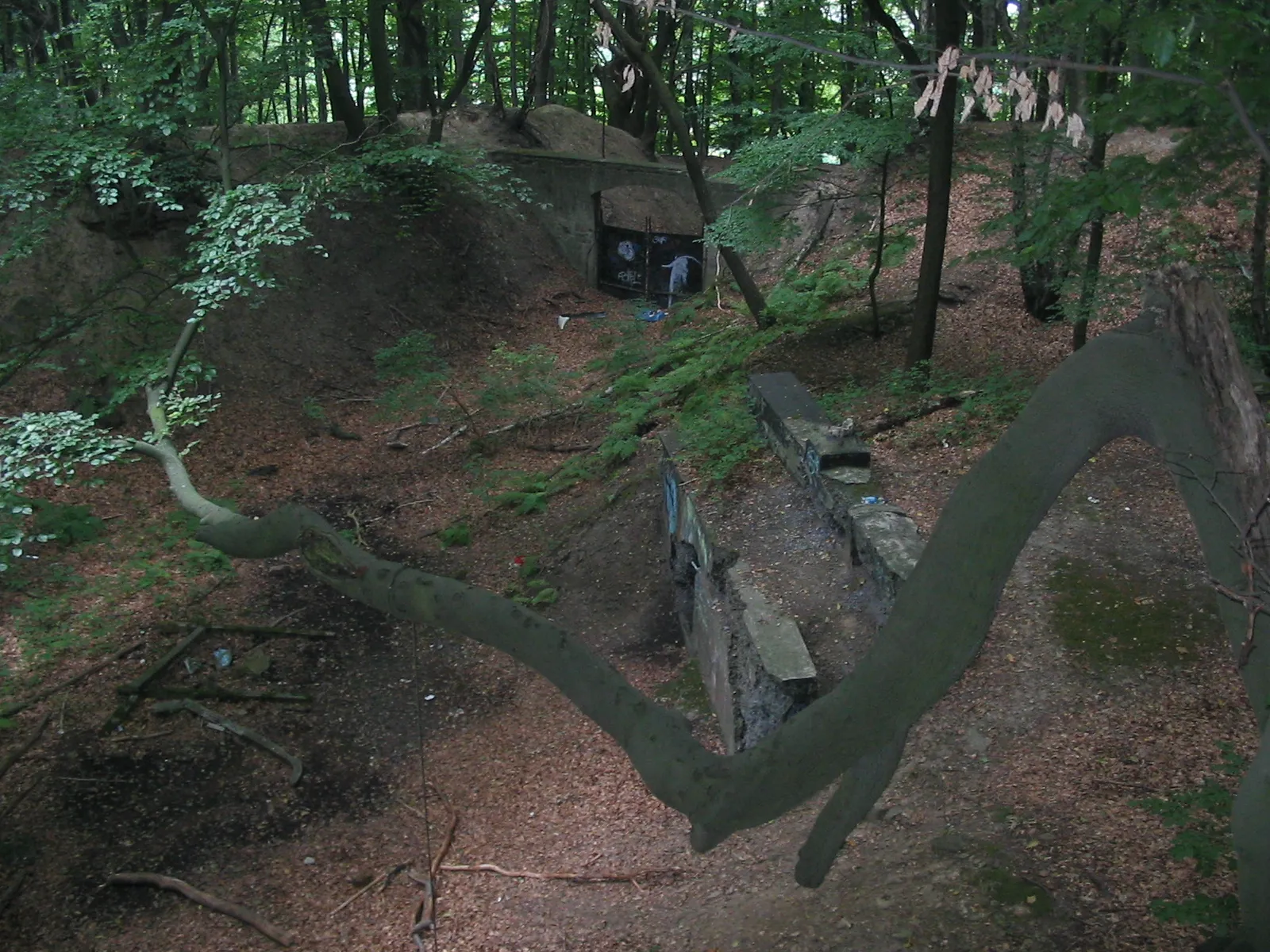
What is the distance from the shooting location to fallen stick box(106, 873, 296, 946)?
6.96 m

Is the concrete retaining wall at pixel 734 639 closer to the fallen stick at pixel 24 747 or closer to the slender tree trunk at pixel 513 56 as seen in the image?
the fallen stick at pixel 24 747

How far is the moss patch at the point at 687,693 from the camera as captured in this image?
8914 millimetres

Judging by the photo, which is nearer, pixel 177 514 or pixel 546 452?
pixel 177 514

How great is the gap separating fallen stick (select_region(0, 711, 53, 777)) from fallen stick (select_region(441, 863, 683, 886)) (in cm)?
418

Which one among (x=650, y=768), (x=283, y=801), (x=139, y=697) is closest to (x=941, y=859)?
(x=650, y=768)

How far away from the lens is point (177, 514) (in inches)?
543

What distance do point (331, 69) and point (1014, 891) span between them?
16.5 meters

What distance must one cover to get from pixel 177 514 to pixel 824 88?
939 inches

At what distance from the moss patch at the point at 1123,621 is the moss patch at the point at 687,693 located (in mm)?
2999

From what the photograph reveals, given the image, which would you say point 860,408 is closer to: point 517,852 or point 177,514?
point 517,852

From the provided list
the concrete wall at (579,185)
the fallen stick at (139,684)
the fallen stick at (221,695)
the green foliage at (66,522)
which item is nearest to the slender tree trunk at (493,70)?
the concrete wall at (579,185)

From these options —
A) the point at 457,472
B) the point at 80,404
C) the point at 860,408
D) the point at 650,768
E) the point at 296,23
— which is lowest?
the point at 457,472

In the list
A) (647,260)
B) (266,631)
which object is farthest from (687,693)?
Answer: (647,260)

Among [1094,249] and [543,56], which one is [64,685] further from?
[543,56]
